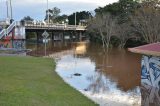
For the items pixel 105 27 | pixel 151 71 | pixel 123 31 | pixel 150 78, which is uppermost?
pixel 105 27

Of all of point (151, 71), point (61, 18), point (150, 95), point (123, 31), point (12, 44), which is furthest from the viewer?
point (61, 18)

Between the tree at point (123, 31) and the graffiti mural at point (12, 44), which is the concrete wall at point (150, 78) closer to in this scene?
the graffiti mural at point (12, 44)

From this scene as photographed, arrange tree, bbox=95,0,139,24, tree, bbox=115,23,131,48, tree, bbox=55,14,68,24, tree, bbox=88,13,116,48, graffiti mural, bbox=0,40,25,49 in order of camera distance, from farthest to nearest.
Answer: tree, bbox=55,14,68,24
tree, bbox=95,0,139,24
tree, bbox=115,23,131,48
tree, bbox=88,13,116,48
graffiti mural, bbox=0,40,25,49

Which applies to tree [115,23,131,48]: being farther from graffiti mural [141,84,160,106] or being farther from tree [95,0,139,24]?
graffiti mural [141,84,160,106]

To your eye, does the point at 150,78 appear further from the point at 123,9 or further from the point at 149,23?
the point at 123,9

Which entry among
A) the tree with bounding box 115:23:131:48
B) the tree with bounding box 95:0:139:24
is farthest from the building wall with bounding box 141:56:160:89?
the tree with bounding box 95:0:139:24

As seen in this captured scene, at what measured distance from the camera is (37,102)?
43.2 feet

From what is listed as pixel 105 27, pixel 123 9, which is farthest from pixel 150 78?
pixel 123 9

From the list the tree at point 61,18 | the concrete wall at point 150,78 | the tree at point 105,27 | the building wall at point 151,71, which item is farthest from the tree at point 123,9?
the tree at point 61,18

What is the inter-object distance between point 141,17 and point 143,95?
34.6 metres

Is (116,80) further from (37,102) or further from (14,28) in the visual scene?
(14,28)

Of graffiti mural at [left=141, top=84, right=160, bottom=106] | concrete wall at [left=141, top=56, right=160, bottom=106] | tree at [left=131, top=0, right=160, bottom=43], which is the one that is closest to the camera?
graffiti mural at [left=141, top=84, right=160, bottom=106]

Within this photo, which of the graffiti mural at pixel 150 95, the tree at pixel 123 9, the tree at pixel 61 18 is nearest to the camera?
the graffiti mural at pixel 150 95

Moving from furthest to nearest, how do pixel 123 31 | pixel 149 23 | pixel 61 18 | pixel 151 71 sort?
1. pixel 61 18
2. pixel 123 31
3. pixel 149 23
4. pixel 151 71
